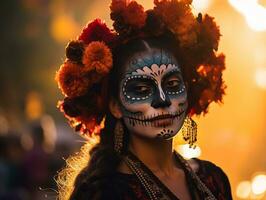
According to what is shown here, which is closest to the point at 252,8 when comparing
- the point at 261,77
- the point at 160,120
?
the point at 160,120

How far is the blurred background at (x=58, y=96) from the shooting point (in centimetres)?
1027

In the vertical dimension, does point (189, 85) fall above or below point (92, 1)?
below

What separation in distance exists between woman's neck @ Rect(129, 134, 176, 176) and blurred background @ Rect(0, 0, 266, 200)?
572 mm

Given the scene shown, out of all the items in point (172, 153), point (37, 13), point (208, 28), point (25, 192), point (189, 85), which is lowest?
point (25, 192)

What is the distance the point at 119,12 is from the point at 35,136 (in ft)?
16.6

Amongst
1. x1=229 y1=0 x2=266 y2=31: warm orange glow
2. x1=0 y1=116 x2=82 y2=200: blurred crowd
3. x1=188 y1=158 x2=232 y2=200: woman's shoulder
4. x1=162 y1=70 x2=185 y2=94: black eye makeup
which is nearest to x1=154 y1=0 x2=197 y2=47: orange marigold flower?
x1=162 y1=70 x2=185 y2=94: black eye makeup

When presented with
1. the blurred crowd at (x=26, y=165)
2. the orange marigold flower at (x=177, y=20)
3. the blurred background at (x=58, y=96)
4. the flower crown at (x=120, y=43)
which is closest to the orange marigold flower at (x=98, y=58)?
the flower crown at (x=120, y=43)

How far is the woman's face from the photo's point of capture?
565 centimetres

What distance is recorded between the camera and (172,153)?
6.00m

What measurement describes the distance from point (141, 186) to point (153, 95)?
55 cm

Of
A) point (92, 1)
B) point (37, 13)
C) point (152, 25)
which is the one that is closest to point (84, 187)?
point (152, 25)

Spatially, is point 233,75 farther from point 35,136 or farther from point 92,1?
point 92,1

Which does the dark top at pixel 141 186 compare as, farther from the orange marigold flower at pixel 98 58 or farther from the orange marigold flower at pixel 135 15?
the orange marigold flower at pixel 135 15

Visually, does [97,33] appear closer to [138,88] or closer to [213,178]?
[138,88]
